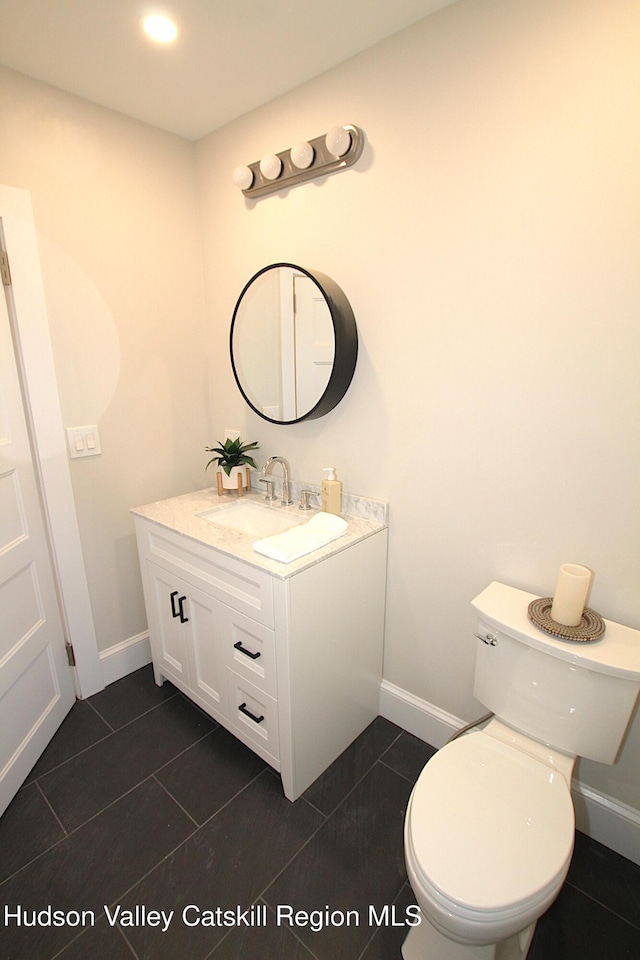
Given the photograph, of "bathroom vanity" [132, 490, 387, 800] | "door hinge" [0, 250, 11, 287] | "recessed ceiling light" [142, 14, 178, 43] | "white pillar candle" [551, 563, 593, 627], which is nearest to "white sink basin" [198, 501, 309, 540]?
"bathroom vanity" [132, 490, 387, 800]

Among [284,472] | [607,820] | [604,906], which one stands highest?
[284,472]

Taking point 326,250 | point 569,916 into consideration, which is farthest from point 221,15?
point 569,916

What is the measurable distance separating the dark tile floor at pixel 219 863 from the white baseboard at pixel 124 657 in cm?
32

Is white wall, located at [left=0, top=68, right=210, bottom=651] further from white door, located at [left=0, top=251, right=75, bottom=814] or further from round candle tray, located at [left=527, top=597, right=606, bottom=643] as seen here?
round candle tray, located at [left=527, top=597, right=606, bottom=643]

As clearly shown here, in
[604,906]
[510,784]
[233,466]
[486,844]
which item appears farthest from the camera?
[233,466]

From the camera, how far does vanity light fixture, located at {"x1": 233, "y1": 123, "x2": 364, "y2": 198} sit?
139 centimetres

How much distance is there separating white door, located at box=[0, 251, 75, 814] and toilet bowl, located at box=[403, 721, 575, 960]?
1.34 meters

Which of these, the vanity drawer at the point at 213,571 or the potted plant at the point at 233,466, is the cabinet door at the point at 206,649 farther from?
the potted plant at the point at 233,466

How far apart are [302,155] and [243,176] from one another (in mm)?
291

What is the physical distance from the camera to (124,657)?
202 cm

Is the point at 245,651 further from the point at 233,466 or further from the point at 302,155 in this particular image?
the point at 302,155

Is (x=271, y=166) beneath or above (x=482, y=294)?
above

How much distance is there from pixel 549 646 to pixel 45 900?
5.00 ft

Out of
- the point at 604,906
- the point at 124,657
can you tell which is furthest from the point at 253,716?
the point at 604,906
